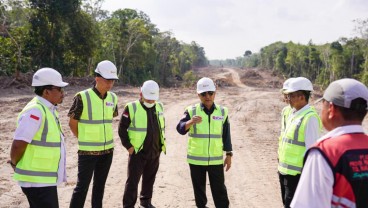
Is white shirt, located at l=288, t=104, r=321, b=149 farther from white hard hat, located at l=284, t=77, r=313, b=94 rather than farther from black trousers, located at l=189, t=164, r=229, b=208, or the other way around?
black trousers, located at l=189, t=164, r=229, b=208

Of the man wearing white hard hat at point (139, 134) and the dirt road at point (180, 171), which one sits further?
the dirt road at point (180, 171)

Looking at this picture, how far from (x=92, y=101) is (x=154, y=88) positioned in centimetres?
81

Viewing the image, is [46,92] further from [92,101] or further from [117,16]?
[117,16]

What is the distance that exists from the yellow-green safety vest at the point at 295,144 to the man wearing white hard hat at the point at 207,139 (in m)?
0.93

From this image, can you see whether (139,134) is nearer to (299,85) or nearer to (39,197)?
(39,197)

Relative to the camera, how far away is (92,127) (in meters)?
4.09

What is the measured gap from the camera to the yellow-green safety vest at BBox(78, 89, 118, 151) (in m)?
4.05

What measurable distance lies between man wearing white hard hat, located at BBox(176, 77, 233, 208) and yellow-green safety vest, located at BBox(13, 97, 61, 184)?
1.64m

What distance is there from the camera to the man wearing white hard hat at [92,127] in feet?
13.1

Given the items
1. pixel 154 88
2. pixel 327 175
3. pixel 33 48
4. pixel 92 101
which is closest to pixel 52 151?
pixel 92 101

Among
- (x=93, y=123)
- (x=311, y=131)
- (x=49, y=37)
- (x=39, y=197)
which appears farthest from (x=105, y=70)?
(x=49, y=37)

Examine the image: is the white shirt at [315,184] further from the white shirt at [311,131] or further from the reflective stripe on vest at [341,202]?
the white shirt at [311,131]

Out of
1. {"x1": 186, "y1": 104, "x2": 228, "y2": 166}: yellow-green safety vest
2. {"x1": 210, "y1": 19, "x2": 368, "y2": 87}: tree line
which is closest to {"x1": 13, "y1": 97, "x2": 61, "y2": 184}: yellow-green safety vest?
{"x1": 186, "y1": 104, "x2": 228, "y2": 166}: yellow-green safety vest

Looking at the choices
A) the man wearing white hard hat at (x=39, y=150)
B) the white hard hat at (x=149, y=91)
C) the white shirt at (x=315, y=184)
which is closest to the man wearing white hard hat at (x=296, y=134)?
the white hard hat at (x=149, y=91)
